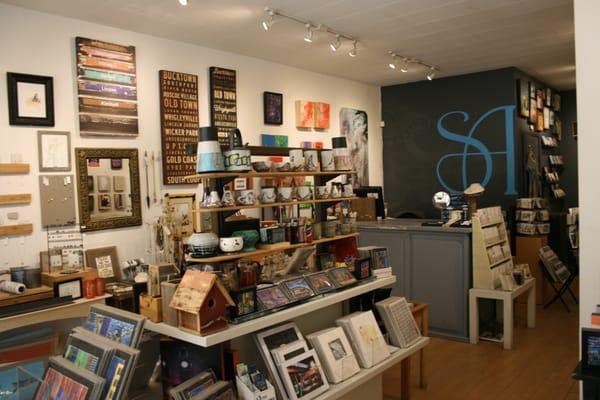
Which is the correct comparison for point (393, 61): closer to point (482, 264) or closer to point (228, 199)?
point (482, 264)

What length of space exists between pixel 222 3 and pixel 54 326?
2656 mm

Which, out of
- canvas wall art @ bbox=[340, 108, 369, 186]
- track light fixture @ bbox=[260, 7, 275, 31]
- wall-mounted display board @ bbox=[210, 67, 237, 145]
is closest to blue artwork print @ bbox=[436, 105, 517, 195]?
canvas wall art @ bbox=[340, 108, 369, 186]

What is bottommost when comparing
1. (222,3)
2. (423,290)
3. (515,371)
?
(515,371)

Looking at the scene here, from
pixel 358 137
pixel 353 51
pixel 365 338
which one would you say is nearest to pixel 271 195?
pixel 365 338

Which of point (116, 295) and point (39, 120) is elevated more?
point (39, 120)

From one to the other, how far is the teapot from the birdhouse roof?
32.8 inches

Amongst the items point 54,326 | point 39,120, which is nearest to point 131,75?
point 39,120

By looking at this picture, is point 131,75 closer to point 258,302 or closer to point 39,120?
point 39,120

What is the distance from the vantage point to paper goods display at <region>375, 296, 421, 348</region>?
3.15 metres

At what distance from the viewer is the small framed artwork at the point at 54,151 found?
3.95 meters

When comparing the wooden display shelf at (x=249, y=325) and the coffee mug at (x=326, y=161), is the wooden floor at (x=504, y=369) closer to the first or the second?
the wooden display shelf at (x=249, y=325)

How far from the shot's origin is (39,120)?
12.9 feet

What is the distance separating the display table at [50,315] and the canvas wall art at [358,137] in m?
4.26

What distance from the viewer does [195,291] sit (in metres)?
2.21
